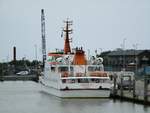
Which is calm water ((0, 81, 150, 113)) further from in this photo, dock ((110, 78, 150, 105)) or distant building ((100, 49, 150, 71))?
distant building ((100, 49, 150, 71))

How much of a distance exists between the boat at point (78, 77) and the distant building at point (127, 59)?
76.2 m

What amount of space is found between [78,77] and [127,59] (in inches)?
3890

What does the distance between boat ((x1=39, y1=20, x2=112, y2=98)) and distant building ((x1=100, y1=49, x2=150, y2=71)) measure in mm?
76179

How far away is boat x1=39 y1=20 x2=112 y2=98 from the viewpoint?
62.0 metres

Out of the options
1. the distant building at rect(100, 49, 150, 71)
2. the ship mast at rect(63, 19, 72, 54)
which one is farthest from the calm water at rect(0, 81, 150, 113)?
the distant building at rect(100, 49, 150, 71)

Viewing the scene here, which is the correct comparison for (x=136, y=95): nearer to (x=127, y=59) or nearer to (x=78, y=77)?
(x=78, y=77)

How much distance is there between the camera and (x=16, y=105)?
58094mm

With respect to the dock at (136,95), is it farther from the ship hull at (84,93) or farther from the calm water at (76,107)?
the ship hull at (84,93)

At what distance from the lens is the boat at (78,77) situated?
6203cm

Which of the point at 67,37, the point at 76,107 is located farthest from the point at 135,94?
the point at 67,37

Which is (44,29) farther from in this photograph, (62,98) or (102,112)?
(102,112)

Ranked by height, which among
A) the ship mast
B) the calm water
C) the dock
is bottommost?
the calm water

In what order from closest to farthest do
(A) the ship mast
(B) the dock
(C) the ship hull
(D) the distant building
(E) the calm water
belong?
(B) the dock → (E) the calm water → (C) the ship hull → (A) the ship mast → (D) the distant building

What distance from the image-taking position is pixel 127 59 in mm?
161125
